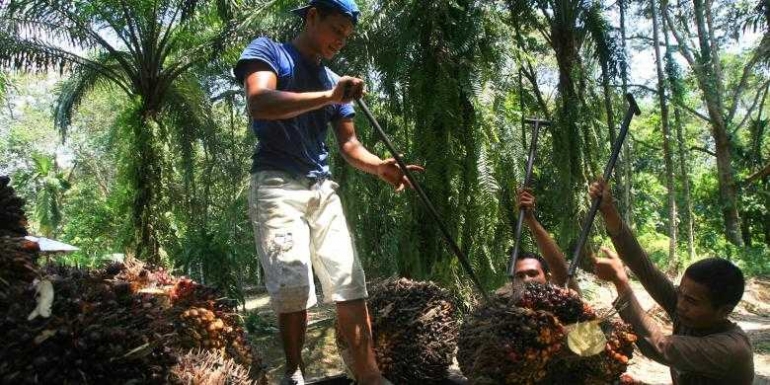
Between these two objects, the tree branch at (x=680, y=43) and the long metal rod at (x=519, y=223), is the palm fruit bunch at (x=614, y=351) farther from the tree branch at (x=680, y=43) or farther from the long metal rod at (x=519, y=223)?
the tree branch at (x=680, y=43)

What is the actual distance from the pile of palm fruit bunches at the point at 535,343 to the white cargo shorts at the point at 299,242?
1.65 ft

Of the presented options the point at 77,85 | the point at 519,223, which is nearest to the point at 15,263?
the point at 519,223

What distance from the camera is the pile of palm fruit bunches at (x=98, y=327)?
1565mm

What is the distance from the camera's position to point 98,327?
1.64 metres

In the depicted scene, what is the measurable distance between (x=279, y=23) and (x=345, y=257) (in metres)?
7.77

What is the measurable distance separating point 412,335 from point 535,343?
701 millimetres

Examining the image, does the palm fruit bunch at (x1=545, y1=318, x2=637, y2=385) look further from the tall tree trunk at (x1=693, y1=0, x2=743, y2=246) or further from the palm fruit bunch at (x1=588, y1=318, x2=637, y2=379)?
the tall tree trunk at (x1=693, y1=0, x2=743, y2=246)

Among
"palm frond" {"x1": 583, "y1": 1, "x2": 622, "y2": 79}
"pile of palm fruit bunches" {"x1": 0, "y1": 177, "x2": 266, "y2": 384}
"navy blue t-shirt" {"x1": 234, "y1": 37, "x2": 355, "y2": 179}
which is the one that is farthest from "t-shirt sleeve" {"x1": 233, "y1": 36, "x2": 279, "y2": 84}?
"palm frond" {"x1": 583, "y1": 1, "x2": 622, "y2": 79}

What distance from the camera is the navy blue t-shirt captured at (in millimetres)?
2609

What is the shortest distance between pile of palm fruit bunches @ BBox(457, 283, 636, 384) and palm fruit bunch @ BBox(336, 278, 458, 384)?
11.4 inches

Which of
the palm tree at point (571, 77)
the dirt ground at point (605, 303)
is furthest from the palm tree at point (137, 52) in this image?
the palm tree at point (571, 77)

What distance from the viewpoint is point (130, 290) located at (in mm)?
1958

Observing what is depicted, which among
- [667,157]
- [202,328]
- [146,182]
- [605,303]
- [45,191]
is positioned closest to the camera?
[202,328]

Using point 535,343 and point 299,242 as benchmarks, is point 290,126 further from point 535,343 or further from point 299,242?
point 535,343
